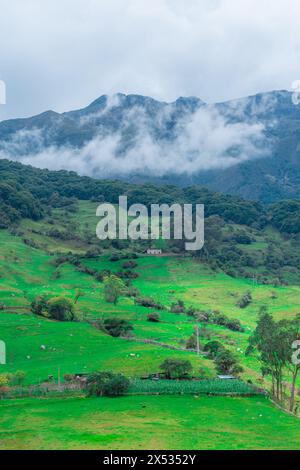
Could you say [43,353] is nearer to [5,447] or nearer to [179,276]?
[5,447]

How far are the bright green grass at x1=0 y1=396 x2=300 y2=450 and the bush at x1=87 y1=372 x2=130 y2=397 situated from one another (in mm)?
1238

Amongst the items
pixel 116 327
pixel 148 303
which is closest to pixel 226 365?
pixel 116 327

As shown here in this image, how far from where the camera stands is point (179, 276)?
13550 centimetres

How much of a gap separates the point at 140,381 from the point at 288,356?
1471 cm

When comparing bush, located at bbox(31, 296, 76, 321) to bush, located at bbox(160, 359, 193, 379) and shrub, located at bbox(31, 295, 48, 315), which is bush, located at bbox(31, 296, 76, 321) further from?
bush, located at bbox(160, 359, 193, 379)

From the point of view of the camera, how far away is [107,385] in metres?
51.7

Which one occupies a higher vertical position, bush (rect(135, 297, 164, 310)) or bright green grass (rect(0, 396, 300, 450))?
bush (rect(135, 297, 164, 310))

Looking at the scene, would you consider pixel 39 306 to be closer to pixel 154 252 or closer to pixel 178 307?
pixel 178 307

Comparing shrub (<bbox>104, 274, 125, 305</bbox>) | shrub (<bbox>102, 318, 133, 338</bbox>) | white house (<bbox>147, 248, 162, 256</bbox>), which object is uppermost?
white house (<bbox>147, 248, 162, 256</bbox>)

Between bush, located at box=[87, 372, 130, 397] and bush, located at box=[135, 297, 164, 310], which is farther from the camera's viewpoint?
bush, located at box=[135, 297, 164, 310]

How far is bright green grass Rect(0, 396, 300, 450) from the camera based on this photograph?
36812 mm

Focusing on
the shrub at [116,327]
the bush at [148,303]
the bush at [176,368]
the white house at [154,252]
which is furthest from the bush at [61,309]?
the white house at [154,252]

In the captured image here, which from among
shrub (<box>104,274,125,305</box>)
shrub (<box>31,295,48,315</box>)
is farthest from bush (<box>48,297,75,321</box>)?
shrub (<box>104,274,125,305</box>)

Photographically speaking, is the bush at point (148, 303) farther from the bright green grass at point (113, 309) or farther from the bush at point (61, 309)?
the bush at point (61, 309)
